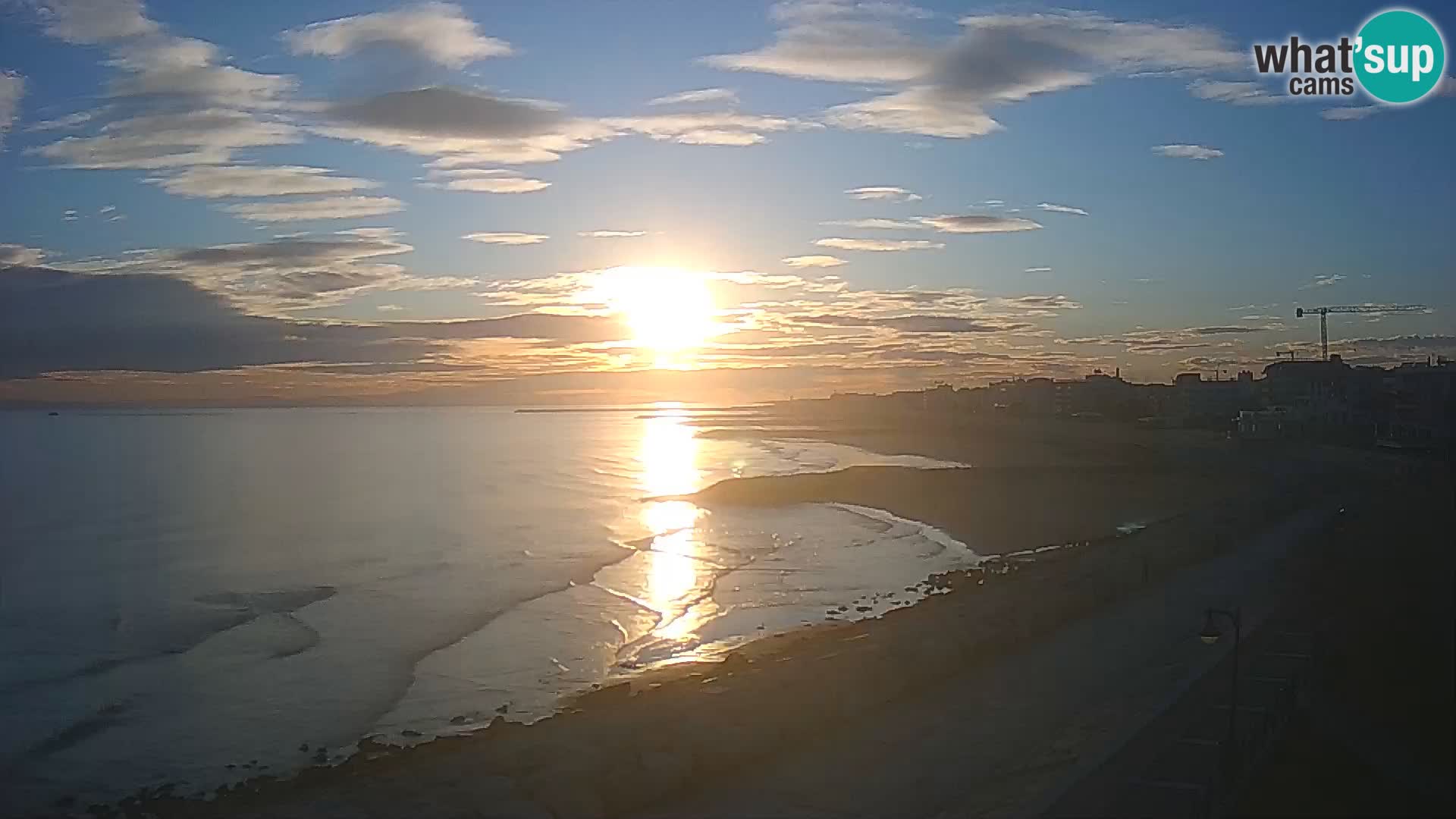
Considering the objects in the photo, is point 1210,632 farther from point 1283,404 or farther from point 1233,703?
point 1283,404

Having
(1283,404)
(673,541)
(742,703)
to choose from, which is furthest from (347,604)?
(1283,404)

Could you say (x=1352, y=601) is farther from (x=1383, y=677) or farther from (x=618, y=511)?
(x=618, y=511)

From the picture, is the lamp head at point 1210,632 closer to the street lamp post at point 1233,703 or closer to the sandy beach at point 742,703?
the street lamp post at point 1233,703

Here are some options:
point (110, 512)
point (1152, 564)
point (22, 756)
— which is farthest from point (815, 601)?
point (110, 512)

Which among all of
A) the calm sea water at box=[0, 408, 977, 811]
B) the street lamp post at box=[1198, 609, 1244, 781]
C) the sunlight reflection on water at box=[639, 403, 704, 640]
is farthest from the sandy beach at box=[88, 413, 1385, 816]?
the street lamp post at box=[1198, 609, 1244, 781]

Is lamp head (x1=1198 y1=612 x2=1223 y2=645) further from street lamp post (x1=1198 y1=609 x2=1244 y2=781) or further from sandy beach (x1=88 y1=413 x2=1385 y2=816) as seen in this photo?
sandy beach (x1=88 y1=413 x2=1385 y2=816)

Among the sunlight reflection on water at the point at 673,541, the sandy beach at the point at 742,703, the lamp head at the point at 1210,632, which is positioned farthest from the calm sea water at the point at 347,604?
the lamp head at the point at 1210,632
